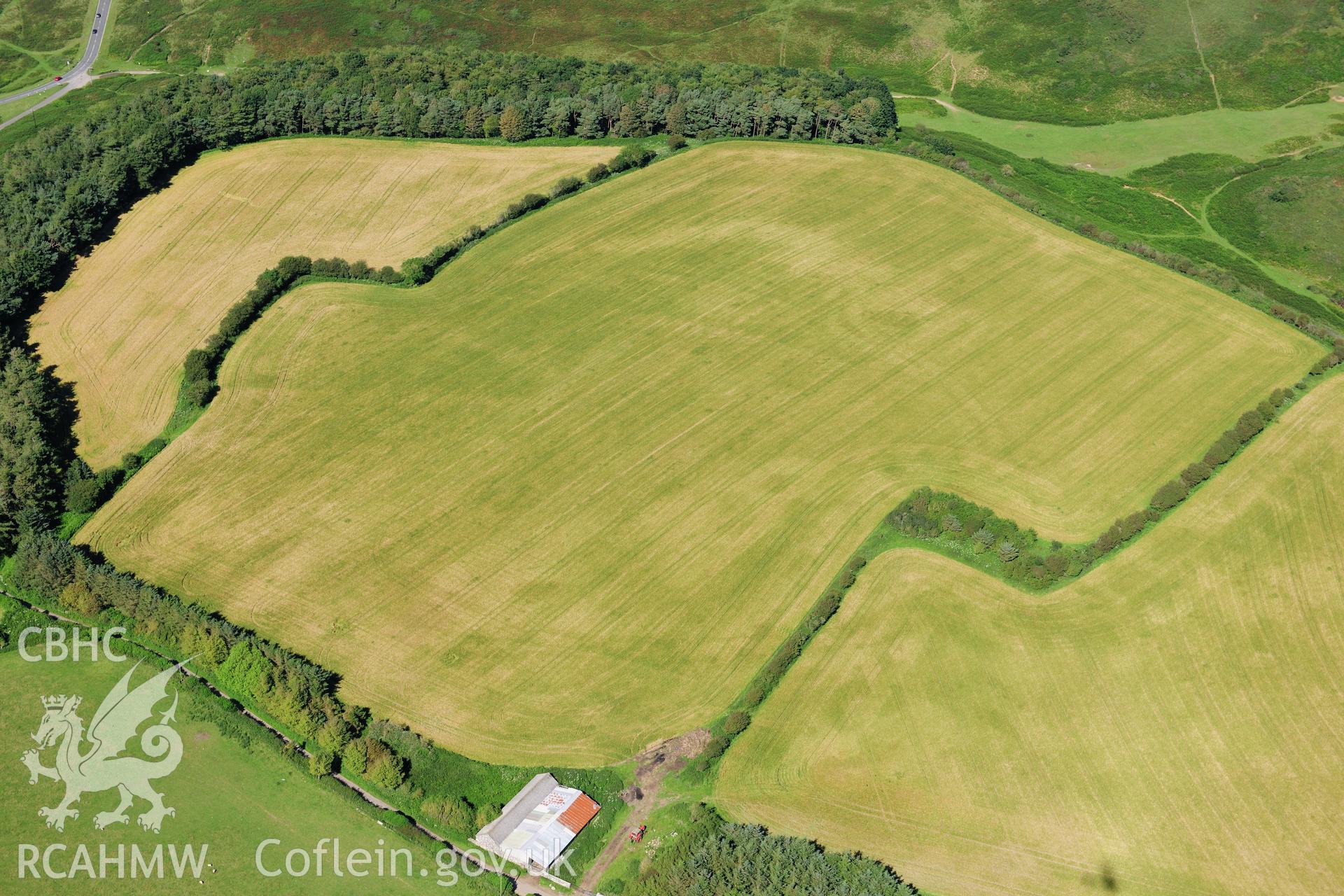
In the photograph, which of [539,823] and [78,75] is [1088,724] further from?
[78,75]

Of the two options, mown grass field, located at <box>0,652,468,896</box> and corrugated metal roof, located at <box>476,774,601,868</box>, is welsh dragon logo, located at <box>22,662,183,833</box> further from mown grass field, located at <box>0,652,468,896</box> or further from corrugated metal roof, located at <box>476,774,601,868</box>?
corrugated metal roof, located at <box>476,774,601,868</box>

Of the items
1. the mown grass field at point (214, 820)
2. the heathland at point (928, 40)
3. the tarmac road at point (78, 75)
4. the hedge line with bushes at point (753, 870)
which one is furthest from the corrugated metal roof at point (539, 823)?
the tarmac road at point (78, 75)

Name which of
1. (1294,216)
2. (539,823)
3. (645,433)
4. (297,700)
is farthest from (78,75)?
(1294,216)

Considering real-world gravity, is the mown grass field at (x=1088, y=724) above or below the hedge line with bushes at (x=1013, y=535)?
below

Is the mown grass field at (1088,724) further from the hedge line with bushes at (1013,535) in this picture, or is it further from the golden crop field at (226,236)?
the golden crop field at (226,236)

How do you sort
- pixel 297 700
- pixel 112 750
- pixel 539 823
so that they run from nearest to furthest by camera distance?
pixel 539 823, pixel 297 700, pixel 112 750

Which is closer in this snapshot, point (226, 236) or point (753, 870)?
point (753, 870)
